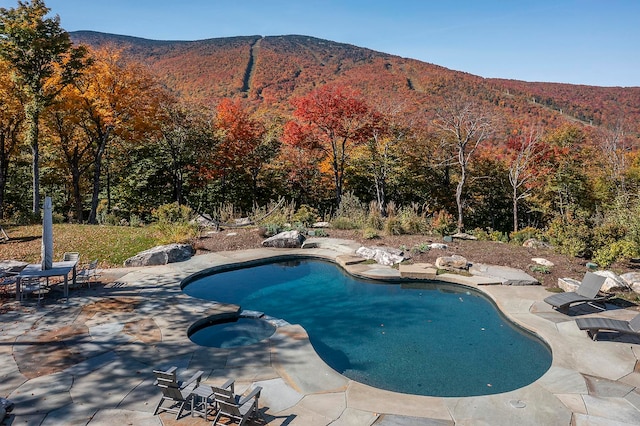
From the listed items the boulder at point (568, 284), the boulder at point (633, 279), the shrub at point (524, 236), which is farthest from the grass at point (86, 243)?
the boulder at point (633, 279)

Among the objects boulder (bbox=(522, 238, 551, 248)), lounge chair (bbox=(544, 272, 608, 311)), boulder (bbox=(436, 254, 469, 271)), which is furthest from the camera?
boulder (bbox=(522, 238, 551, 248))

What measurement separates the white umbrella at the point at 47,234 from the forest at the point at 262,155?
7.46m

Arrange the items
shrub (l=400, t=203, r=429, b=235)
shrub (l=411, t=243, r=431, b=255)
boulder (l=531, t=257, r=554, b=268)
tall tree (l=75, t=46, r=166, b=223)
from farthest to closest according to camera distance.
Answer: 1. tall tree (l=75, t=46, r=166, b=223)
2. shrub (l=400, t=203, r=429, b=235)
3. shrub (l=411, t=243, r=431, b=255)
4. boulder (l=531, t=257, r=554, b=268)

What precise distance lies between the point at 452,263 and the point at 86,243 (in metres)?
9.36

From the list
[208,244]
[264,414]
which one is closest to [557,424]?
[264,414]

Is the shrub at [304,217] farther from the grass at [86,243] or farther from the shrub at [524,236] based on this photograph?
the shrub at [524,236]

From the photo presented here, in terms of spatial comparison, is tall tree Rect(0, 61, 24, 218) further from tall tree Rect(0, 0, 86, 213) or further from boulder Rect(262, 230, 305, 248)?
boulder Rect(262, 230, 305, 248)

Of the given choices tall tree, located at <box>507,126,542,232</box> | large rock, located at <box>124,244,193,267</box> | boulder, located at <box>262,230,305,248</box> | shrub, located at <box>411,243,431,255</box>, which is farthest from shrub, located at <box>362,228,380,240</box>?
tall tree, located at <box>507,126,542,232</box>

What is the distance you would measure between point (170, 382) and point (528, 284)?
7.00 meters

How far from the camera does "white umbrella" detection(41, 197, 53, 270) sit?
6539 mm

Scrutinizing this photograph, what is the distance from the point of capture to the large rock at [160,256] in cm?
941

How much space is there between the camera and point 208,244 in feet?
37.5

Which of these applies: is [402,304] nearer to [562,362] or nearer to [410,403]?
[562,362]

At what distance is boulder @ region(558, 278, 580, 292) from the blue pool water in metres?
1.44
